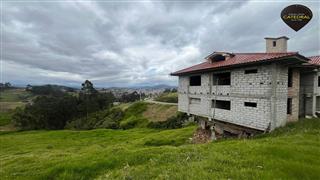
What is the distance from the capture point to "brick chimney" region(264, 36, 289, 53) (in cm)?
2567

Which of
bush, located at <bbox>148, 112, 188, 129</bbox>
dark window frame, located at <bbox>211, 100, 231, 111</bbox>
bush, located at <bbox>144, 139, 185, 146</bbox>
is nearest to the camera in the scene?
dark window frame, located at <bbox>211, 100, 231, 111</bbox>

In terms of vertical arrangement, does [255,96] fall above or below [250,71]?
below

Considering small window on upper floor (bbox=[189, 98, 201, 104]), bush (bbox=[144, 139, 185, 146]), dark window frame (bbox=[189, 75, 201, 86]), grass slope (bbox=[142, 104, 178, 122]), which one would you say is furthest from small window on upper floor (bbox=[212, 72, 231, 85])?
grass slope (bbox=[142, 104, 178, 122])

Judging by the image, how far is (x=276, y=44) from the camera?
25984 mm

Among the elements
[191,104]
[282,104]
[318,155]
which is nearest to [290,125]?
[282,104]

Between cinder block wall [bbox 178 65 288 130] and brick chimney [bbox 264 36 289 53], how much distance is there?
6.06 meters

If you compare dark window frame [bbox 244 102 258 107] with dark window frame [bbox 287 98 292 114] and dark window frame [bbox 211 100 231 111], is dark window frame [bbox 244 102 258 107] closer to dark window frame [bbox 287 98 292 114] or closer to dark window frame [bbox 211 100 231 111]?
dark window frame [bbox 287 98 292 114]

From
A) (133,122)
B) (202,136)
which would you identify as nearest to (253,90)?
(202,136)

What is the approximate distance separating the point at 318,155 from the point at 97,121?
73.7 m

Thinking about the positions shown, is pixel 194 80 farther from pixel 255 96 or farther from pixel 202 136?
pixel 255 96

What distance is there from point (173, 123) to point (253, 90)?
3868 centimetres

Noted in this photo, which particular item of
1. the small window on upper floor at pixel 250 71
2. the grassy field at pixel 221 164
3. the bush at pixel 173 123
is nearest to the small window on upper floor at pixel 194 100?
the small window on upper floor at pixel 250 71

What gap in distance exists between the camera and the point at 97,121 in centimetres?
8144

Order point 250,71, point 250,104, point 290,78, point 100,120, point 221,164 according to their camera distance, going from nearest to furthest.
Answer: point 221,164 < point 250,104 < point 250,71 < point 290,78 < point 100,120
